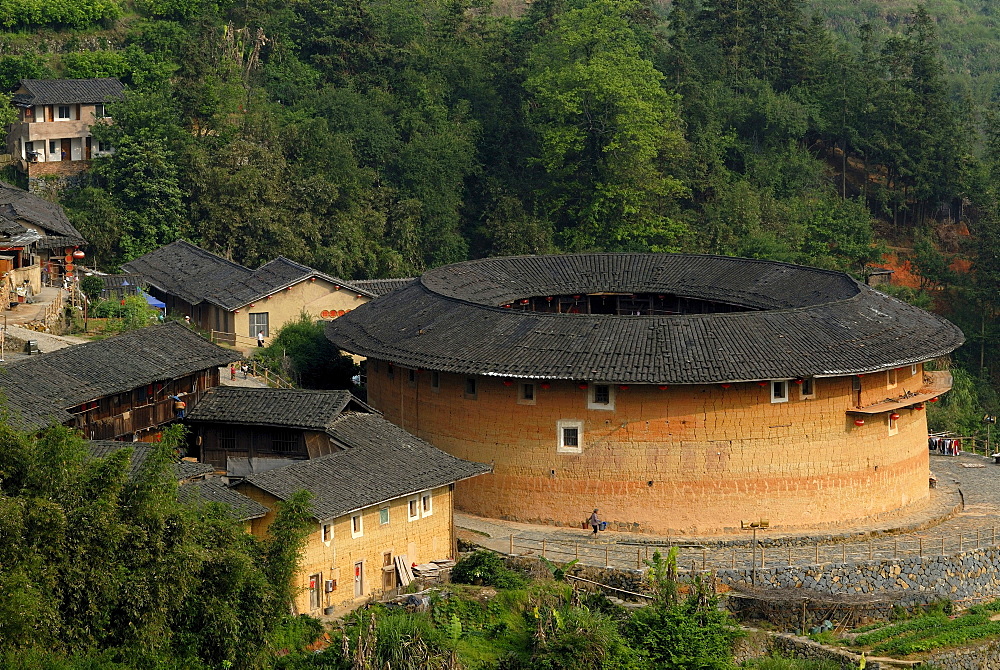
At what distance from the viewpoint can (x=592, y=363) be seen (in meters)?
46.6

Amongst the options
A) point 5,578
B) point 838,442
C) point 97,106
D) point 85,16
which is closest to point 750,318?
point 838,442

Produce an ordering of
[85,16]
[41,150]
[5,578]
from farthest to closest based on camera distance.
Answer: [85,16] → [41,150] → [5,578]

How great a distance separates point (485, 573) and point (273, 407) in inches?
308

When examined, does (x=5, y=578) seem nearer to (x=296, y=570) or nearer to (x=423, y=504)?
(x=296, y=570)

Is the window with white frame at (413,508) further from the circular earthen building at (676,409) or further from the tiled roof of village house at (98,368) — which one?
the tiled roof of village house at (98,368)

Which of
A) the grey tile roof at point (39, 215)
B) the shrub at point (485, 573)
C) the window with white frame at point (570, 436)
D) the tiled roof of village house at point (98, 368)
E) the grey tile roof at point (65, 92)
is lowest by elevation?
the shrub at point (485, 573)

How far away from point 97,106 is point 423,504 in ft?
142

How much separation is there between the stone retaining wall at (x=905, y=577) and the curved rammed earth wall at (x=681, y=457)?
302 cm

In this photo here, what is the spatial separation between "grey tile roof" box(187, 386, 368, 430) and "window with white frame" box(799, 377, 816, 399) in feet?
39.7

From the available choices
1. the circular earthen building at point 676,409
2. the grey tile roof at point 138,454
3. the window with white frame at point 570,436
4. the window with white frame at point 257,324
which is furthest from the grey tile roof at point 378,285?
the grey tile roof at point 138,454

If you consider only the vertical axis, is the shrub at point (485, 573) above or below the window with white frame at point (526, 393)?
below

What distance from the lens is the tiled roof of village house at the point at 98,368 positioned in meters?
42.0

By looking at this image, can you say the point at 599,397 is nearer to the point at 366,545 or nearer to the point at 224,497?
the point at 366,545

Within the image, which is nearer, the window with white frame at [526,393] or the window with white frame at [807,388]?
the window with white frame at [807,388]
